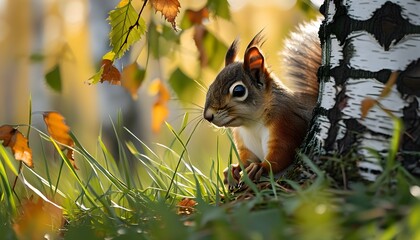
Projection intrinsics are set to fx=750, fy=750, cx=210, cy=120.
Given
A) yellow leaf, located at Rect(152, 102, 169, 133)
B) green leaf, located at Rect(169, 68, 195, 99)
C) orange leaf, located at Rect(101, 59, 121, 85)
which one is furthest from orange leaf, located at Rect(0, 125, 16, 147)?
green leaf, located at Rect(169, 68, 195, 99)

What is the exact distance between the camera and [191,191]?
231 centimetres

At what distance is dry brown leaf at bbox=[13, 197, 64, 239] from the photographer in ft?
4.92

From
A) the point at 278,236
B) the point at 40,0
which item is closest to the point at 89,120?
the point at 40,0

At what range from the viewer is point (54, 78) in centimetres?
250

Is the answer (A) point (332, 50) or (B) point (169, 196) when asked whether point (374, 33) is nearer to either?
(A) point (332, 50)

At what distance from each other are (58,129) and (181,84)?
56 cm

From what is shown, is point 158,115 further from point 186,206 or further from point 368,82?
point 368,82

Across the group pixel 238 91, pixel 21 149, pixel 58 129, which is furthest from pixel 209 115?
pixel 21 149

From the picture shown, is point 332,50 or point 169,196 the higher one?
point 332,50

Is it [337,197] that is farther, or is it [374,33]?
[374,33]

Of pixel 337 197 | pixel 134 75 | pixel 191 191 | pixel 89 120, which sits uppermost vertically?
pixel 134 75

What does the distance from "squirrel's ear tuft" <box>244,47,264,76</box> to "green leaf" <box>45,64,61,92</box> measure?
622 millimetres

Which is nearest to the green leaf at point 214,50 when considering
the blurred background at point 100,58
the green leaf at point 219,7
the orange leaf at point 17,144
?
the blurred background at point 100,58

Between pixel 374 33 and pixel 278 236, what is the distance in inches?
30.7
